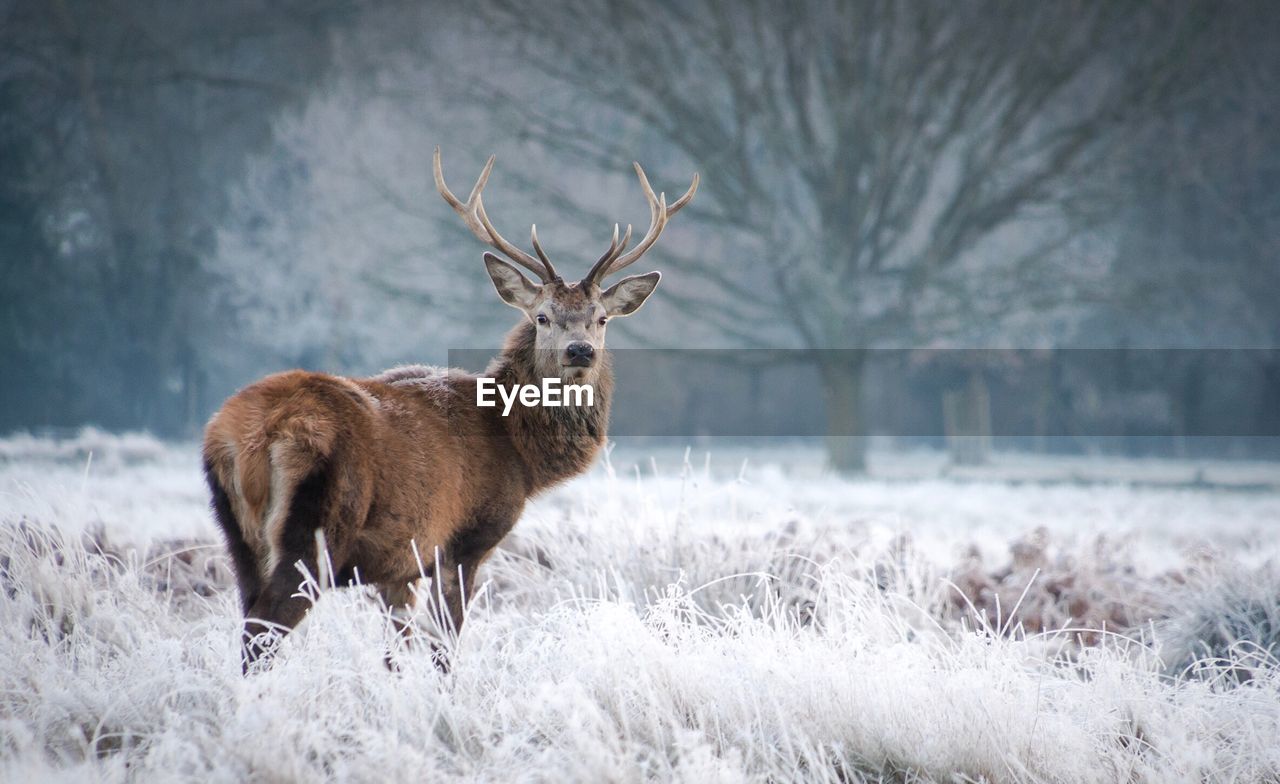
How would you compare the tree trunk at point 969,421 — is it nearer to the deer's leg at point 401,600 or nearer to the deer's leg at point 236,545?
the deer's leg at point 401,600

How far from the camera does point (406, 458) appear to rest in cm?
353

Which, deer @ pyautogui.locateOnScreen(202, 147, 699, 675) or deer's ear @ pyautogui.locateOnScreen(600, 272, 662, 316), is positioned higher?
deer's ear @ pyautogui.locateOnScreen(600, 272, 662, 316)

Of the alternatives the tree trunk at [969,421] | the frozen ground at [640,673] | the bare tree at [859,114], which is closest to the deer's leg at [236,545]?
the frozen ground at [640,673]

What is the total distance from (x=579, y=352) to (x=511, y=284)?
0.52 meters

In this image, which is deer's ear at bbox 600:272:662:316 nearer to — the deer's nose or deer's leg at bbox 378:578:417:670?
the deer's nose

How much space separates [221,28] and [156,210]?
9.45 ft

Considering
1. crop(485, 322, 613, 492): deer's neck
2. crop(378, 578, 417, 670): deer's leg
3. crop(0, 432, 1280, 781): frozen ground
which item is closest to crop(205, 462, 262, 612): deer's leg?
crop(0, 432, 1280, 781): frozen ground

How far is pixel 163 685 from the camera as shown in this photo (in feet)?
9.55

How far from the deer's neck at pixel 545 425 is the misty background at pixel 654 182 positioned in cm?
881

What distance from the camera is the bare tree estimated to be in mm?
12508

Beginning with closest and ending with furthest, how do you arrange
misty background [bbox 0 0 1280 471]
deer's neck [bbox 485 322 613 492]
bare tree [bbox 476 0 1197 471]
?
deer's neck [bbox 485 322 613 492]
bare tree [bbox 476 0 1197 471]
misty background [bbox 0 0 1280 471]

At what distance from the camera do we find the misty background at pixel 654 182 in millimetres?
12734

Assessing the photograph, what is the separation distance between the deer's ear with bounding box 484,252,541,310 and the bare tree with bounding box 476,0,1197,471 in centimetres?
881

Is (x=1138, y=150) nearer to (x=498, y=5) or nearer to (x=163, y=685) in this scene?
(x=498, y=5)
